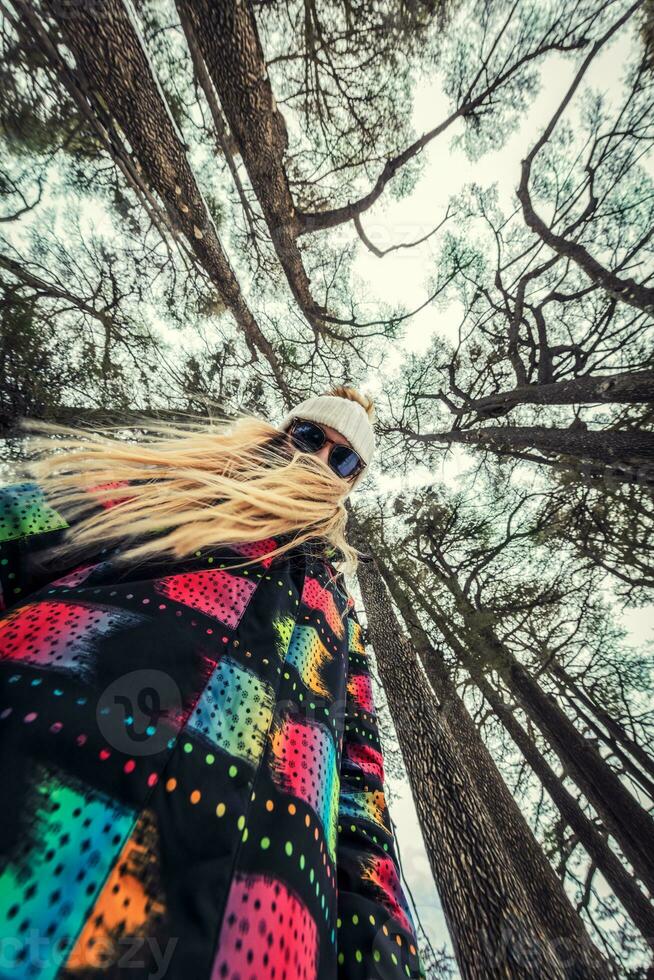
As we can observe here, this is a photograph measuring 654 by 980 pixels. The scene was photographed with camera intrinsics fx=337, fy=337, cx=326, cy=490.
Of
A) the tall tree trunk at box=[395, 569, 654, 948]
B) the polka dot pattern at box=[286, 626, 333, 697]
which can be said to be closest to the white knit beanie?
the polka dot pattern at box=[286, 626, 333, 697]

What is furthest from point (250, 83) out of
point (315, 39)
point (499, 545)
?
point (499, 545)

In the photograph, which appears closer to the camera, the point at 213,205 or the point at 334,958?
the point at 334,958

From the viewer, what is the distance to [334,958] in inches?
23.3

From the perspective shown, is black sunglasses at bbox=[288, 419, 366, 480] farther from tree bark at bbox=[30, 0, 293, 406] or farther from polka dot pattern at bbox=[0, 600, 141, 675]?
tree bark at bbox=[30, 0, 293, 406]

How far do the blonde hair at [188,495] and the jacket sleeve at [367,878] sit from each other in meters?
0.58

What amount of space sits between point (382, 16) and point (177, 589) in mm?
4900

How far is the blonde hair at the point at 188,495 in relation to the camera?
2.74 feet

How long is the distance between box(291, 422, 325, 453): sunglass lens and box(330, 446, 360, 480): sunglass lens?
0.10m

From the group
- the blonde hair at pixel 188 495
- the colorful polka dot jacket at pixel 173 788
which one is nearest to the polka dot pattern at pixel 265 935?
the colorful polka dot jacket at pixel 173 788

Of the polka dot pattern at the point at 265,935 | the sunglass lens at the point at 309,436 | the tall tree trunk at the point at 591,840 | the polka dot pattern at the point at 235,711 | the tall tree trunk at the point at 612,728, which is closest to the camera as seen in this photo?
the polka dot pattern at the point at 265,935

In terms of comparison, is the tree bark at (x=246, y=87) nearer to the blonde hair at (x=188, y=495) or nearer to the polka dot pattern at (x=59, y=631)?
the blonde hair at (x=188, y=495)

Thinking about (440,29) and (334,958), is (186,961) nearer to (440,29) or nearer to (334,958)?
(334,958)

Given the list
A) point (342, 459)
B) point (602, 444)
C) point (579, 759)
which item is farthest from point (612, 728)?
point (342, 459)

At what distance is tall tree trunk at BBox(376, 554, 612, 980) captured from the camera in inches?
89.4
